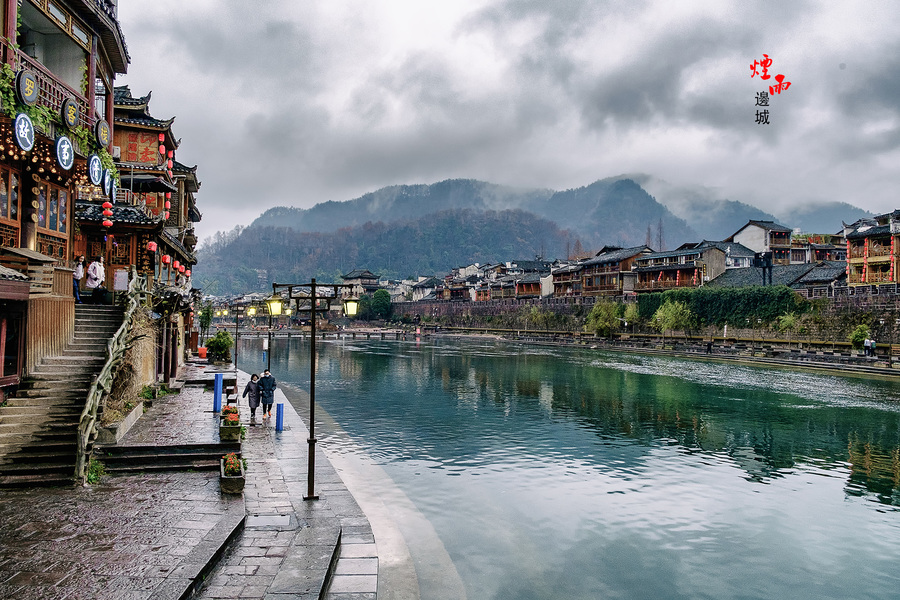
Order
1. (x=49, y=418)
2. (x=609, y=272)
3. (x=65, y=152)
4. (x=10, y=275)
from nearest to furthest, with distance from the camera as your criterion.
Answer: (x=10, y=275) < (x=49, y=418) < (x=65, y=152) < (x=609, y=272)

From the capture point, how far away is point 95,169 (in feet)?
62.0

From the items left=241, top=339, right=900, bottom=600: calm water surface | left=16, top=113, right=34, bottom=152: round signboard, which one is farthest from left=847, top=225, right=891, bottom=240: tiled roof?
left=16, top=113, right=34, bottom=152: round signboard

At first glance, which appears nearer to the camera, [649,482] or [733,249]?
[649,482]

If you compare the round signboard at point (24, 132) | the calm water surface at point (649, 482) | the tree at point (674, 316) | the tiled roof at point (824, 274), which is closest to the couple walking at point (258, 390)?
the calm water surface at point (649, 482)

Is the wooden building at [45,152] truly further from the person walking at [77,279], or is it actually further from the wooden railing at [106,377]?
the wooden railing at [106,377]

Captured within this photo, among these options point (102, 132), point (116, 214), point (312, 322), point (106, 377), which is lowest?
point (106, 377)

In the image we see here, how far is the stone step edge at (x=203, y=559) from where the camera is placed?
823 centimetres

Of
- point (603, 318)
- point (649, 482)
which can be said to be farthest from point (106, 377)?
point (603, 318)

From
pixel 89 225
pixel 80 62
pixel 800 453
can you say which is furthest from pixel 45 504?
pixel 800 453

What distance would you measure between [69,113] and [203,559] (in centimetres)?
1507

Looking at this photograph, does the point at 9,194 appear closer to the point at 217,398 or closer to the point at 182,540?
the point at 217,398

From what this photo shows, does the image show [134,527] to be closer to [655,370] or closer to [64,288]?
[64,288]

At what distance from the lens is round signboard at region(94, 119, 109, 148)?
19.4m

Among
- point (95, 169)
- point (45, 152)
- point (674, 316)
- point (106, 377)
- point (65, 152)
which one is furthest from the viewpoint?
point (674, 316)
